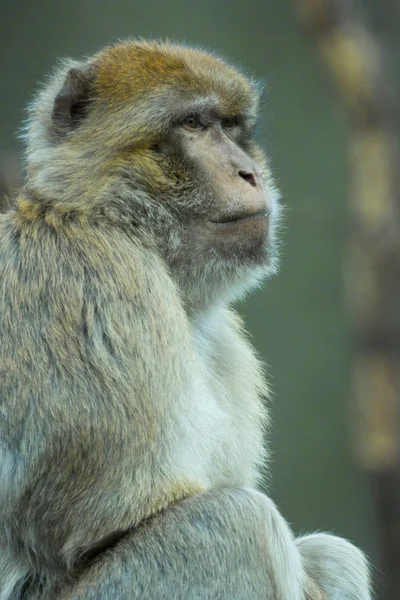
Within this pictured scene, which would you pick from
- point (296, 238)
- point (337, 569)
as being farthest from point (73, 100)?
point (296, 238)

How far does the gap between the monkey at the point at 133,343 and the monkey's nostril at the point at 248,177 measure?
21 millimetres

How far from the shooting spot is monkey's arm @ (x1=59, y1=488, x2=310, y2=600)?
408 centimetres

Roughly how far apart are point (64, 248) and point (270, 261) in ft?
3.12

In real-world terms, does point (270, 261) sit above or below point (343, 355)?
above

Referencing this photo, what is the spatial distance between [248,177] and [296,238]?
7684 millimetres

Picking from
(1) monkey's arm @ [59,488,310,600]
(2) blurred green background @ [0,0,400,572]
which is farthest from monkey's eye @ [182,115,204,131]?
(2) blurred green background @ [0,0,400,572]

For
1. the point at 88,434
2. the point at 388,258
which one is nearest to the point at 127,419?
the point at 88,434

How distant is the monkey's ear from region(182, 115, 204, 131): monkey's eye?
43 cm

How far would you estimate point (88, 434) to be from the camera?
13.5 feet

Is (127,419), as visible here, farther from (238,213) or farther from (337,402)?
(337,402)

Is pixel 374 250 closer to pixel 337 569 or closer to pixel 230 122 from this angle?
pixel 230 122

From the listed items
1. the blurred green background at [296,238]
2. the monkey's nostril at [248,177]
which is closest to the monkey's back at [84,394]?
the monkey's nostril at [248,177]

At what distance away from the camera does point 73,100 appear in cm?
464

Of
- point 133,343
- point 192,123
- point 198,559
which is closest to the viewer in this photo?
point 198,559
